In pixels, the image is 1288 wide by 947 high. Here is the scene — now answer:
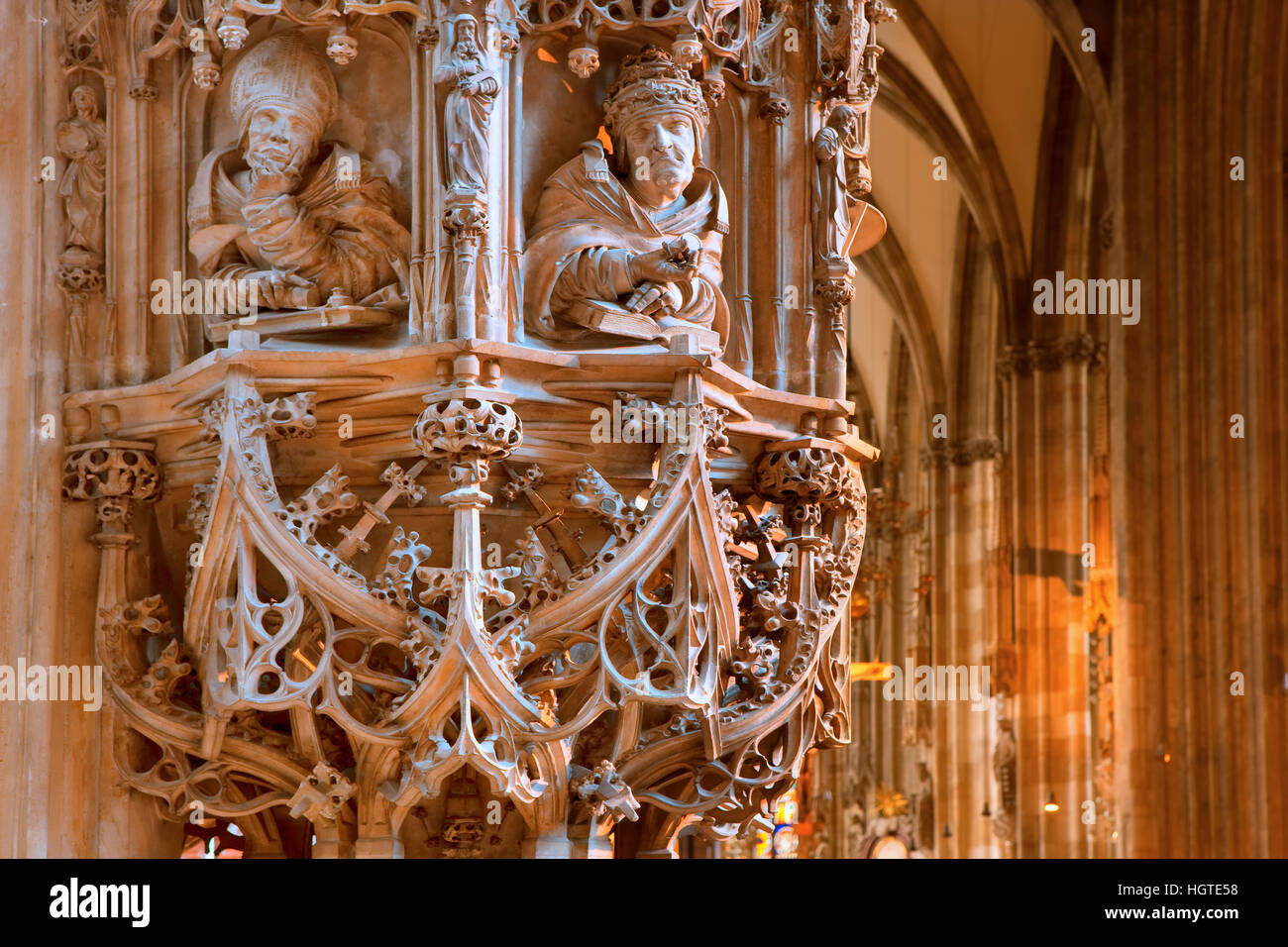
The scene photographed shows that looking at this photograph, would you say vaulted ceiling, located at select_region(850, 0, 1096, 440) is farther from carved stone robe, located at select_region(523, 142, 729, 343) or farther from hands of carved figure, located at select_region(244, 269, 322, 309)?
hands of carved figure, located at select_region(244, 269, 322, 309)

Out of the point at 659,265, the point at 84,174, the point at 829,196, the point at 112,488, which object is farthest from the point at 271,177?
the point at 829,196

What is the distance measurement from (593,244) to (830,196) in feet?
3.52

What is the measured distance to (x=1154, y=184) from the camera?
60.5ft

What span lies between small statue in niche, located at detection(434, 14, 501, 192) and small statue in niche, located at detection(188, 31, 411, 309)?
0.35 metres

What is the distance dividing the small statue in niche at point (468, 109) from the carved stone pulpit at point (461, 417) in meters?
0.01

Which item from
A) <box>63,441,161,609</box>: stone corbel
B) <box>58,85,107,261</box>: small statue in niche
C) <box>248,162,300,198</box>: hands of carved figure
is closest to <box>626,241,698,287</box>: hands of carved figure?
<box>248,162,300,198</box>: hands of carved figure

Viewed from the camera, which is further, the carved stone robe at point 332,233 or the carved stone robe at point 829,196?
the carved stone robe at point 829,196

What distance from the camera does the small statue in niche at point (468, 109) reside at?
292 inches

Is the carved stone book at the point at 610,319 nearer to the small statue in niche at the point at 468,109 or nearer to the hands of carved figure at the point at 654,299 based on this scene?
the hands of carved figure at the point at 654,299

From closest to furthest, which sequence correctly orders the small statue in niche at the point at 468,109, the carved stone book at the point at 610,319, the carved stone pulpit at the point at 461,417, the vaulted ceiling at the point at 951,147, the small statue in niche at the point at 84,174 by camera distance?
the carved stone pulpit at the point at 461,417, the small statue in niche at the point at 468,109, the carved stone book at the point at 610,319, the small statue in niche at the point at 84,174, the vaulted ceiling at the point at 951,147

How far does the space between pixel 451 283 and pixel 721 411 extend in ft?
3.42

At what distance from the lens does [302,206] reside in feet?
25.2

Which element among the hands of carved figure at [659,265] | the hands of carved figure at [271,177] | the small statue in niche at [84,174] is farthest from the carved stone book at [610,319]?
the small statue in niche at [84,174]

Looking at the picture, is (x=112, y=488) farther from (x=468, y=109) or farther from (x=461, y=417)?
(x=468, y=109)
